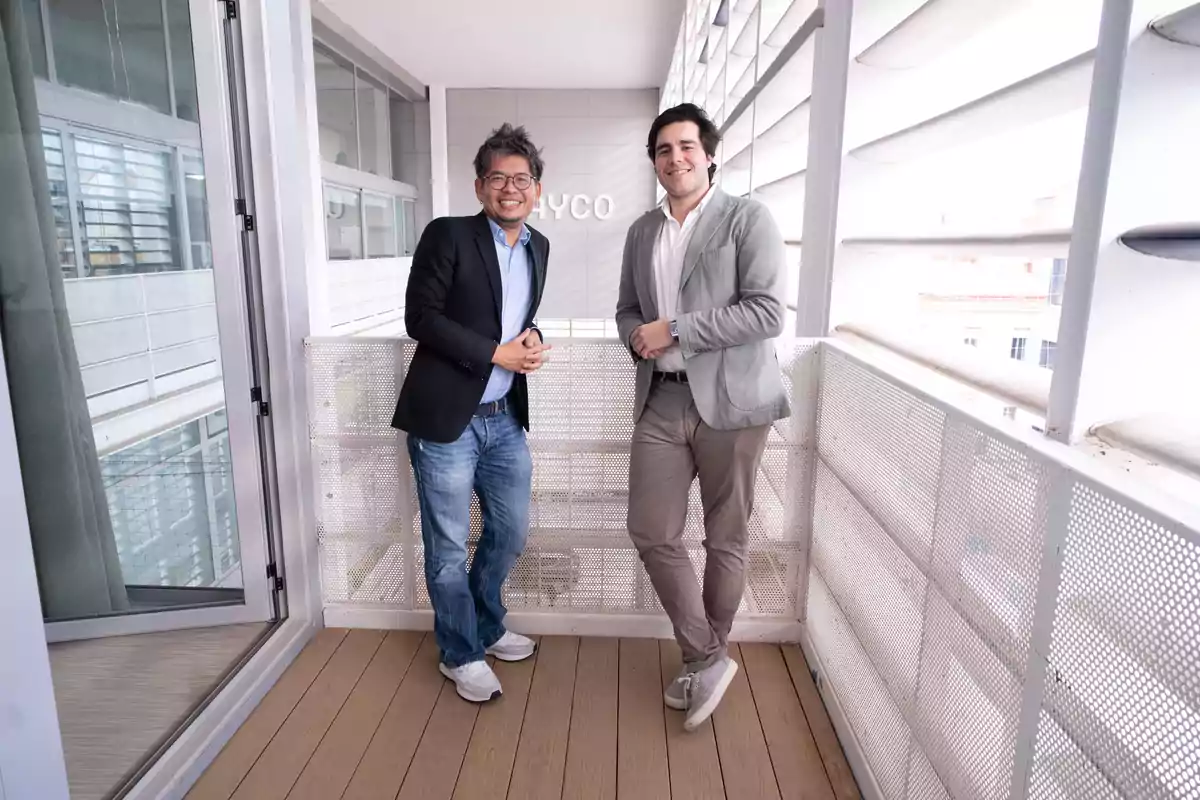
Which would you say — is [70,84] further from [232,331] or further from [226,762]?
[226,762]

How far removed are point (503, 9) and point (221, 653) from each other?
4.28 meters

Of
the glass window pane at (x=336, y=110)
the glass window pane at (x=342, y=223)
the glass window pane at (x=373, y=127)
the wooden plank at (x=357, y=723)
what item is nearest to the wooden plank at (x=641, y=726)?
the wooden plank at (x=357, y=723)

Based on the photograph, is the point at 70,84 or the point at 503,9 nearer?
the point at 70,84

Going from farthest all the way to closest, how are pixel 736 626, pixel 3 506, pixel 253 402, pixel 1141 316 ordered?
pixel 736 626 < pixel 253 402 < pixel 3 506 < pixel 1141 316

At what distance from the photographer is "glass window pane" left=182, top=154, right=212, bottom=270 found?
234 centimetres

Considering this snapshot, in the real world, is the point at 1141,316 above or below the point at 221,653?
above

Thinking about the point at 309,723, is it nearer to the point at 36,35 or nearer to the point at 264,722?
the point at 264,722

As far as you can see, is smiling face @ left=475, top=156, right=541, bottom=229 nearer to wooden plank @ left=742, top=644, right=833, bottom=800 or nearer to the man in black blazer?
the man in black blazer

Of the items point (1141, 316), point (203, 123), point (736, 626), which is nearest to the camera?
point (1141, 316)

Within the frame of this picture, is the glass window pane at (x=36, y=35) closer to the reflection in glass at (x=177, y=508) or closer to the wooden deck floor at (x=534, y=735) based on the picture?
A: the reflection in glass at (x=177, y=508)

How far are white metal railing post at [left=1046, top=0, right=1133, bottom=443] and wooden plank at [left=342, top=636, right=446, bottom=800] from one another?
1.79m

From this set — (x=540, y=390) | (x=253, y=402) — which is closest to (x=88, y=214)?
(x=253, y=402)

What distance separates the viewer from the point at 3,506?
1284 millimetres

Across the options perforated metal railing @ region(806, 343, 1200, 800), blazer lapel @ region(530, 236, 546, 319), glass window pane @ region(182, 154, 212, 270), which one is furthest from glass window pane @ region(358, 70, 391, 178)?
perforated metal railing @ region(806, 343, 1200, 800)
